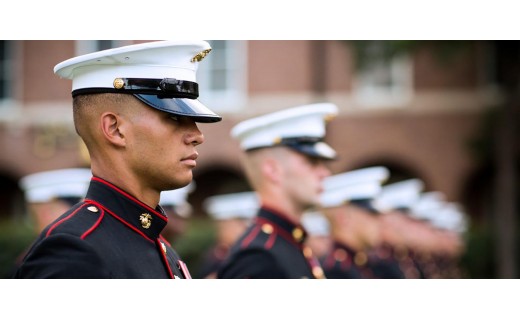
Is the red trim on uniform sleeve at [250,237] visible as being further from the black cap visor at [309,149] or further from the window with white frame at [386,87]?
the window with white frame at [386,87]

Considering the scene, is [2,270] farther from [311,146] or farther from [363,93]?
[363,93]

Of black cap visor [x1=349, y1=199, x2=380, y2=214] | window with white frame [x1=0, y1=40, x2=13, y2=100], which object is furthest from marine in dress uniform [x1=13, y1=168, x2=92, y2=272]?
window with white frame [x1=0, y1=40, x2=13, y2=100]

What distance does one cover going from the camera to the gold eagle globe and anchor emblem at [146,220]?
277 cm

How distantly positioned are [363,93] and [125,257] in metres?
19.1

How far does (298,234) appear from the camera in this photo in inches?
173

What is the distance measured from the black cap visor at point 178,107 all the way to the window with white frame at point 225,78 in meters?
18.2

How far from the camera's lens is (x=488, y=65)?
20.9 metres

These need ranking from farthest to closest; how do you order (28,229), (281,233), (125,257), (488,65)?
1. (488,65)
2. (28,229)
3. (281,233)
4. (125,257)

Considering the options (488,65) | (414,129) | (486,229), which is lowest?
(486,229)

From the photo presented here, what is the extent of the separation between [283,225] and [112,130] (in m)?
1.86

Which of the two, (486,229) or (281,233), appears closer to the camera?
(281,233)

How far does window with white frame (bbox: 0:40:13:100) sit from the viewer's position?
21406mm

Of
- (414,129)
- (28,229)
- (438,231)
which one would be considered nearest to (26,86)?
(28,229)

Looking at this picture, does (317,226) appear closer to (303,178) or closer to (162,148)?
(303,178)
